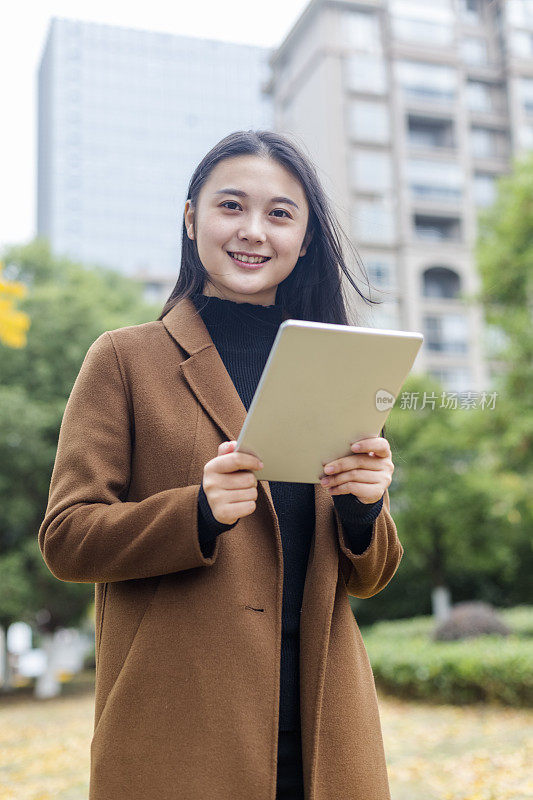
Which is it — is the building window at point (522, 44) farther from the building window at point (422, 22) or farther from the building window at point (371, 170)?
the building window at point (371, 170)

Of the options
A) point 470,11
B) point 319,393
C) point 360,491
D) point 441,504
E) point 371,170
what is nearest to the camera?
point 319,393

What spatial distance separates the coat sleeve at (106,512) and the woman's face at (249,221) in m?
0.29

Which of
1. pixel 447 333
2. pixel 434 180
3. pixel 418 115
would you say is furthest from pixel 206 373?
pixel 418 115

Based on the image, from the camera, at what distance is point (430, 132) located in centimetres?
2758

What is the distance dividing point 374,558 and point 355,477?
0.19m

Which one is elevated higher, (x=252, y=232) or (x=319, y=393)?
(x=252, y=232)

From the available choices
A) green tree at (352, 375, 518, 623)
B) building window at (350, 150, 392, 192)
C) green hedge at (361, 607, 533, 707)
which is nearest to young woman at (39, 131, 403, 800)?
green hedge at (361, 607, 533, 707)

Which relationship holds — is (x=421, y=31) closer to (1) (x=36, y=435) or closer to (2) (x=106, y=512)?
(1) (x=36, y=435)

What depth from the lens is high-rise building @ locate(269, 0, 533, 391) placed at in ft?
82.6

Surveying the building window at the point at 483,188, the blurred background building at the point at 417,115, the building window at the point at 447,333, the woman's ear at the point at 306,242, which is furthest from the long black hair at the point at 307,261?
the building window at the point at 483,188

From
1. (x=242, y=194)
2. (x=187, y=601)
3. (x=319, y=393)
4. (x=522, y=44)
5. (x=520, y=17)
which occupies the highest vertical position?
(x=522, y=44)

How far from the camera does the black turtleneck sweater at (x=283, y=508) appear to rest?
A: 115 centimetres

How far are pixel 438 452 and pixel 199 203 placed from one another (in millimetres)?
13067

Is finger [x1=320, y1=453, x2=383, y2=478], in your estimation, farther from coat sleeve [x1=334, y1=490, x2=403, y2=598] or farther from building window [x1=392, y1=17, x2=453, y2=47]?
building window [x1=392, y1=17, x2=453, y2=47]
